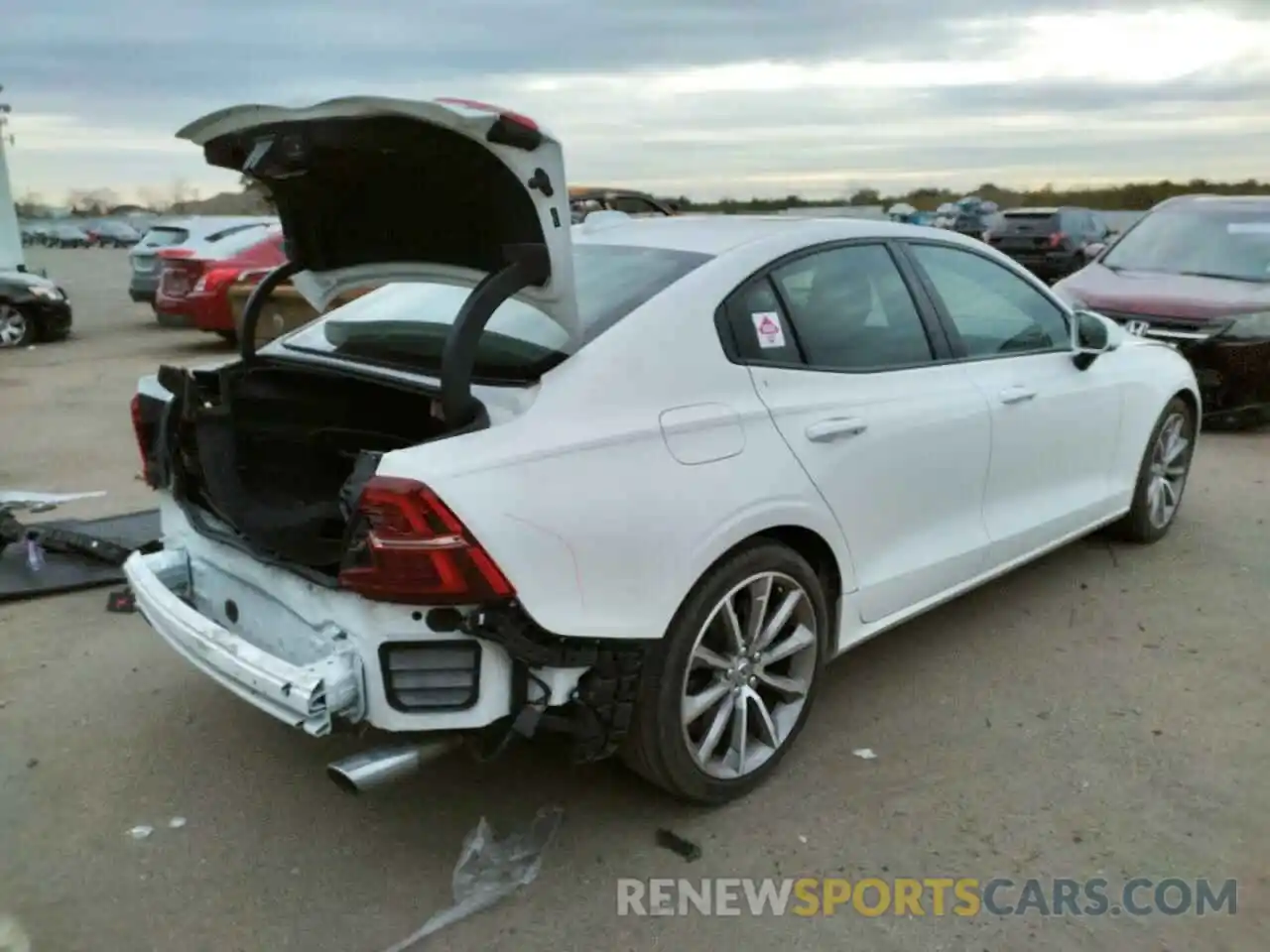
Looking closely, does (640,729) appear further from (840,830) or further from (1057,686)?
(1057,686)

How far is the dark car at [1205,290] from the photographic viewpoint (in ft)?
25.7

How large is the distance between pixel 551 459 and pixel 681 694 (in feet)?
2.52

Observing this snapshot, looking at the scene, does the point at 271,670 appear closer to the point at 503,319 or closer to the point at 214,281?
the point at 503,319

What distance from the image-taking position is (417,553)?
2.47m

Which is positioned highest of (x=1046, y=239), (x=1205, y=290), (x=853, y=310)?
(x=853, y=310)

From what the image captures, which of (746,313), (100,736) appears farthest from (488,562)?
(100,736)

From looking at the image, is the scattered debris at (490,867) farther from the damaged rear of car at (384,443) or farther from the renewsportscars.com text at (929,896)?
the damaged rear of car at (384,443)

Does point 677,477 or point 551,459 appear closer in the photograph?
point 551,459

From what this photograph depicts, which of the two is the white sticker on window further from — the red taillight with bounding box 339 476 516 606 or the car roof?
the red taillight with bounding box 339 476 516 606

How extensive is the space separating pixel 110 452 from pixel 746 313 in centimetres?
588

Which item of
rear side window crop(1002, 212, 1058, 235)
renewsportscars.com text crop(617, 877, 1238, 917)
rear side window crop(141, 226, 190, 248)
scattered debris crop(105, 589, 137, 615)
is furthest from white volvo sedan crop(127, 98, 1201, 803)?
rear side window crop(1002, 212, 1058, 235)

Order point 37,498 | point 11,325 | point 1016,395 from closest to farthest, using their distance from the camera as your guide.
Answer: point 1016,395 < point 37,498 < point 11,325

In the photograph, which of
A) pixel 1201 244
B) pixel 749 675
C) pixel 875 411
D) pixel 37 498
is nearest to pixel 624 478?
pixel 749 675

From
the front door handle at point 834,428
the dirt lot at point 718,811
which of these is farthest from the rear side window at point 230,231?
the front door handle at point 834,428
